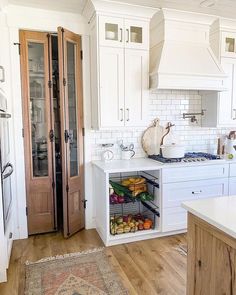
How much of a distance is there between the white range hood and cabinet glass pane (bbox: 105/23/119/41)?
0.57 meters

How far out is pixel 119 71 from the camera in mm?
2916

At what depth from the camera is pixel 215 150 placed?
3.81 meters

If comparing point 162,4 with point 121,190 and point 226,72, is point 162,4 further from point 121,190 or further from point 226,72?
point 121,190

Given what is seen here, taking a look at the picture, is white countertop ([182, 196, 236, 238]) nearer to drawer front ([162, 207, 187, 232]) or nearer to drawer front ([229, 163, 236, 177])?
drawer front ([162, 207, 187, 232])

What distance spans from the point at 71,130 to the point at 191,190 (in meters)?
1.60

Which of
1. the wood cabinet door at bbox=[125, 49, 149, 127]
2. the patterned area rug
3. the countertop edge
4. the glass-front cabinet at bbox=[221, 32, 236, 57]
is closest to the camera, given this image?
the countertop edge

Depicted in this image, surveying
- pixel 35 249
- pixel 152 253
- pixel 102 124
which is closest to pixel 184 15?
pixel 102 124

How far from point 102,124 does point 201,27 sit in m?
1.77

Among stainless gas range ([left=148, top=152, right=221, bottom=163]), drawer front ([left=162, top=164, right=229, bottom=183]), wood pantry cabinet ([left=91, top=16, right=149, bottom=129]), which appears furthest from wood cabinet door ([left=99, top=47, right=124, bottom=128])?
drawer front ([left=162, top=164, right=229, bottom=183])

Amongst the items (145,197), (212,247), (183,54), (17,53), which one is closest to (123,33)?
(183,54)

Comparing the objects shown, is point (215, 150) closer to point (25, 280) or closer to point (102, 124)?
point (102, 124)

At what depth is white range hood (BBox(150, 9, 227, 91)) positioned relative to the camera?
117 inches

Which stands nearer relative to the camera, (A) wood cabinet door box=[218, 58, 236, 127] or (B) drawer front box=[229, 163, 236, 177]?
(B) drawer front box=[229, 163, 236, 177]

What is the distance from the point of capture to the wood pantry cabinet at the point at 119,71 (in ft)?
9.31
